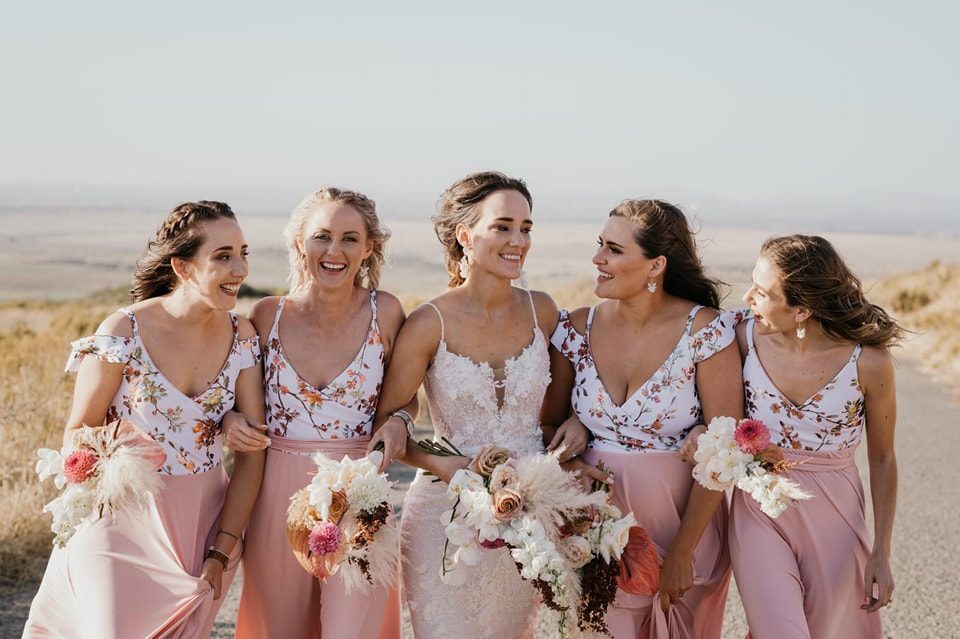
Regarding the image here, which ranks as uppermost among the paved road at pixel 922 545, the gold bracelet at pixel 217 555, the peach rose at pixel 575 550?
the peach rose at pixel 575 550

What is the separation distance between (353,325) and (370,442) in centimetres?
60

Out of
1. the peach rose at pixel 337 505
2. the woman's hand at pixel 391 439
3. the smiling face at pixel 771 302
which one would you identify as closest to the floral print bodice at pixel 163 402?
the woman's hand at pixel 391 439

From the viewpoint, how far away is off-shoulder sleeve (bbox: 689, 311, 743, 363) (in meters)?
4.81

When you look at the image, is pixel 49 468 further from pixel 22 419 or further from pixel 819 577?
pixel 22 419

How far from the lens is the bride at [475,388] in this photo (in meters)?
4.84

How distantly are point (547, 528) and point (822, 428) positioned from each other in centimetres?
148

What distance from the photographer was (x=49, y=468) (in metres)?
4.27

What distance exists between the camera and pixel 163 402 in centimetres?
452

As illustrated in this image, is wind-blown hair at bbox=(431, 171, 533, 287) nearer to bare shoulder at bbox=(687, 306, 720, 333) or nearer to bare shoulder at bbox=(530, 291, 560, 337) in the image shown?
bare shoulder at bbox=(530, 291, 560, 337)

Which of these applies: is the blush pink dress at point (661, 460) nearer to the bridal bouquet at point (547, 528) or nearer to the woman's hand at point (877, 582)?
the bridal bouquet at point (547, 528)

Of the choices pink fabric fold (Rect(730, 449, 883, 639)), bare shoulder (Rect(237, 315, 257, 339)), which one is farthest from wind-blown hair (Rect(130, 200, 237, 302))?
pink fabric fold (Rect(730, 449, 883, 639))

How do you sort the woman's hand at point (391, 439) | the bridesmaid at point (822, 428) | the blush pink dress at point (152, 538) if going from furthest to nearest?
the bridesmaid at point (822, 428)
the woman's hand at point (391, 439)
the blush pink dress at point (152, 538)

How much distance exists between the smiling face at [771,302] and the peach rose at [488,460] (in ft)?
4.65

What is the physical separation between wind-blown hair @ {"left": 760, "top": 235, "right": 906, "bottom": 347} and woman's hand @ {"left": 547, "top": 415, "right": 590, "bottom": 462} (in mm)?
1171
